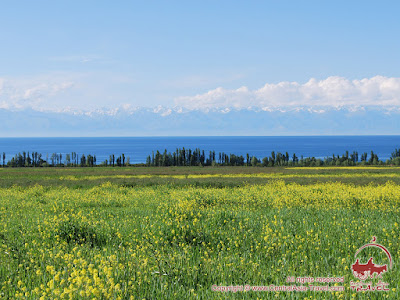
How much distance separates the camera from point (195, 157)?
162375 millimetres

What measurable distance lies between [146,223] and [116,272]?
20.1ft

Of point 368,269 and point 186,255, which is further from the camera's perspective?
point 186,255

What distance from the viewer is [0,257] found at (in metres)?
8.38

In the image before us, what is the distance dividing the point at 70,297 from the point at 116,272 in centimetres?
199

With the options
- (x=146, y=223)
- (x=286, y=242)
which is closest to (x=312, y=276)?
(x=286, y=242)

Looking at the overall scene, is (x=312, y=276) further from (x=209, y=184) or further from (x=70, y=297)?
(x=209, y=184)

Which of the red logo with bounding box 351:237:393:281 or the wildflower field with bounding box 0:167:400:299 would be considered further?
the red logo with bounding box 351:237:393:281

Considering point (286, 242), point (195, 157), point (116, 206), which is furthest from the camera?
point (195, 157)

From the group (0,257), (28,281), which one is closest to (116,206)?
→ (0,257)

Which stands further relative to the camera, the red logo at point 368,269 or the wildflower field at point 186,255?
the red logo at point 368,269

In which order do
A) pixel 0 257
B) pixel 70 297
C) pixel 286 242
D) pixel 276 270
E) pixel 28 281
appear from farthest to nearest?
pixel 286 242 → pixel 0 257 → pixel 276 270 → pixel 28 281 → pixel 70 297

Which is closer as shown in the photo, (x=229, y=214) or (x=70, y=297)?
(x=70, y=297)

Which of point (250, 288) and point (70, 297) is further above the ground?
point (70, 297)

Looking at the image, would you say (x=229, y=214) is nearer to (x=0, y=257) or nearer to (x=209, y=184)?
(x=0, y=257)
